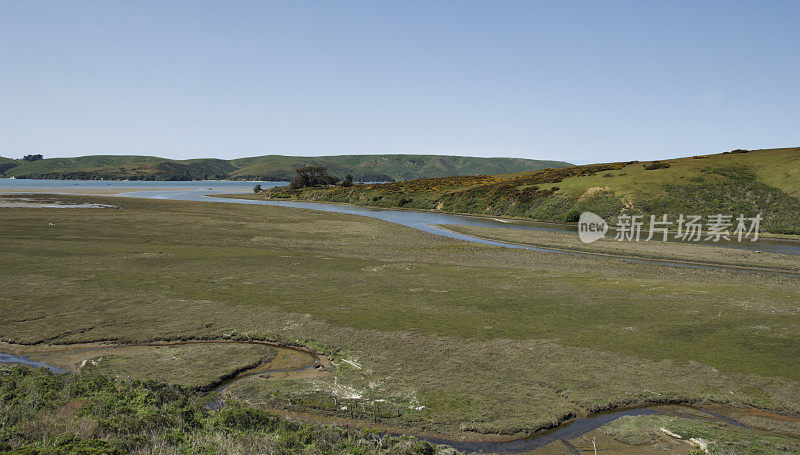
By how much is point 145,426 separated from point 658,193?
6745cm

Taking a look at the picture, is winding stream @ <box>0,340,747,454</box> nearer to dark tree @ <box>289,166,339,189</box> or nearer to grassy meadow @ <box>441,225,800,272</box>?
grassy meadow @ <box>441,225,800,272</box>

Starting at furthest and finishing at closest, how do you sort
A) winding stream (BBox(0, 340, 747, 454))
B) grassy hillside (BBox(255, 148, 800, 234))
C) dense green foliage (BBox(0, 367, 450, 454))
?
grassy hillside (BBox(255, 148, 800, 234)), winding stream (BBox(0, 340, 747, 454)), dense green foliage (BBox(0, 367, 450, 454))

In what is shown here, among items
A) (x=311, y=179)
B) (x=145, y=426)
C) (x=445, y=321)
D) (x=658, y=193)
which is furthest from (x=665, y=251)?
(x=311, y=179)

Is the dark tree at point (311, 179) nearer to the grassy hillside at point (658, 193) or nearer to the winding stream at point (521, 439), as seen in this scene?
the grassy hillside at point (658, 193)

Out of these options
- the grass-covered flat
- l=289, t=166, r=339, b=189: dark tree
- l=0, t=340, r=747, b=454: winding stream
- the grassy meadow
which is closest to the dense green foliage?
l=0, t=340, r=747, b=454: winding stream

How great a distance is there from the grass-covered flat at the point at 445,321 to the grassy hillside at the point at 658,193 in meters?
33.7

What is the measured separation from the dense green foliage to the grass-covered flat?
1466mm

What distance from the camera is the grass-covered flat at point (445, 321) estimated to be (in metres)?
11.1

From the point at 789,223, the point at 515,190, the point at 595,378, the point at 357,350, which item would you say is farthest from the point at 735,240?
the point at 357,350

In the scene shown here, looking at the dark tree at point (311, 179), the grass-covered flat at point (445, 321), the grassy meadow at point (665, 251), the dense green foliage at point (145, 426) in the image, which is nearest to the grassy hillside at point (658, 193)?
the grassy meadow at point (665, 251)

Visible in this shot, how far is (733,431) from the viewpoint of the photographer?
373 inches

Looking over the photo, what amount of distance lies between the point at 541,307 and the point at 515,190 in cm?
6183

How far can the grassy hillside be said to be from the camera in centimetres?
5481

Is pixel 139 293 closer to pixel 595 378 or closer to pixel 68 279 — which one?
pixel 68 279
